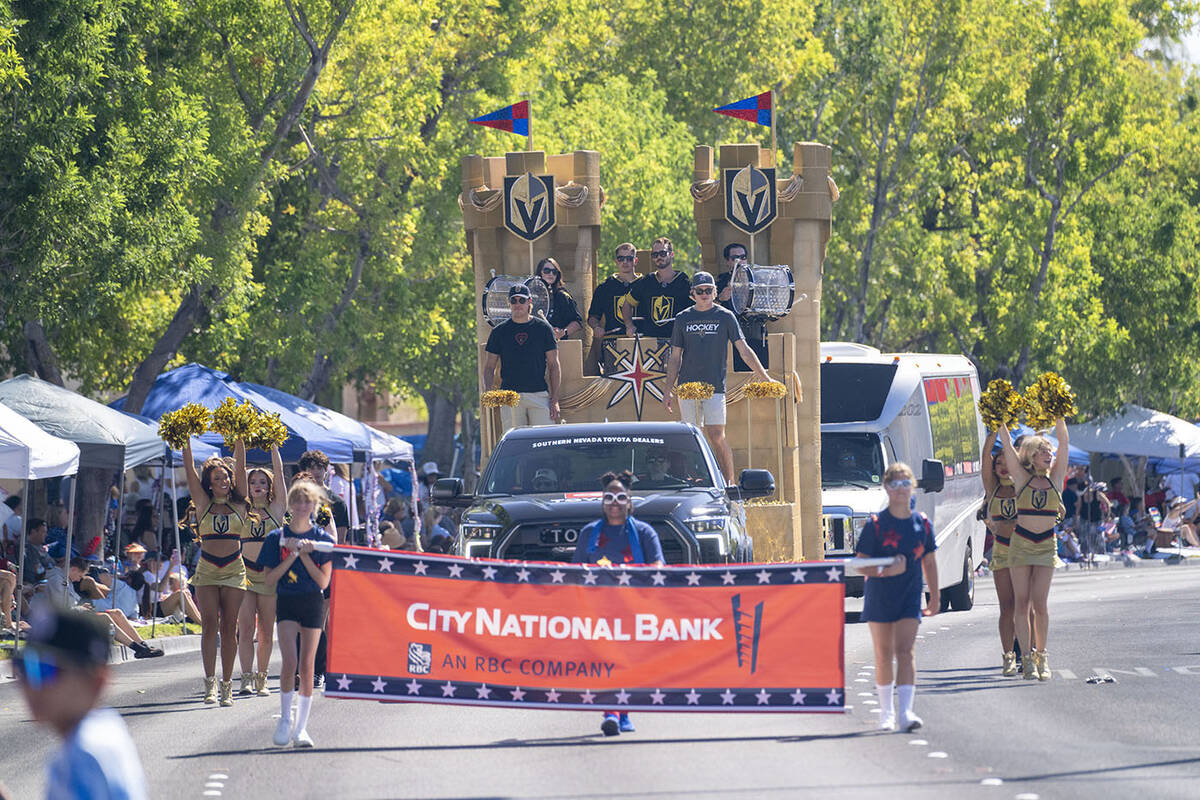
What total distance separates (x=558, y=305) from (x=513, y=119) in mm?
6187

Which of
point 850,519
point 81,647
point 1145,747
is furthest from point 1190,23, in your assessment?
point 81,647

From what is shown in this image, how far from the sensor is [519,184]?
2125 cm

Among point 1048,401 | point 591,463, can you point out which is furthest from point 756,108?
point 1048,401

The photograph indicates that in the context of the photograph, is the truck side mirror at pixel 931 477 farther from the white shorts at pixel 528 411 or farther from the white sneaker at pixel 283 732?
the white sneaker at pixel 283 732

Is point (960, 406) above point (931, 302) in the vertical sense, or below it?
below

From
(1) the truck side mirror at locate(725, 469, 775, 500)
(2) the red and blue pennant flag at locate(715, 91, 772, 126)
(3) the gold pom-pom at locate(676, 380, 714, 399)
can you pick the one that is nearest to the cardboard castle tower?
(3) the gold pom-pom at locate(676, 380, 714, 399)

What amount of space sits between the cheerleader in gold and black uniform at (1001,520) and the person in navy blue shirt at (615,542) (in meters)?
3.82

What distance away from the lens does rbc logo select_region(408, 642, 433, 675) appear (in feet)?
39.1

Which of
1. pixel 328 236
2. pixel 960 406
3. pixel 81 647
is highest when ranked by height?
pixel 328 236

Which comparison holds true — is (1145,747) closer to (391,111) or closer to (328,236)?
(391,111)

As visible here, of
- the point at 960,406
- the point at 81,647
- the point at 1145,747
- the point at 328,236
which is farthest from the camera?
the point at 328,236

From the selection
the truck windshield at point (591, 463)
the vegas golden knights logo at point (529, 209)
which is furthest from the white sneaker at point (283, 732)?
the vegas golden knights logo at point (529, 209)

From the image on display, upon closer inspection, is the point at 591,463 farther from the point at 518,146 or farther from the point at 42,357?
the point at 518,146

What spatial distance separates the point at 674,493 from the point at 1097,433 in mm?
34165
